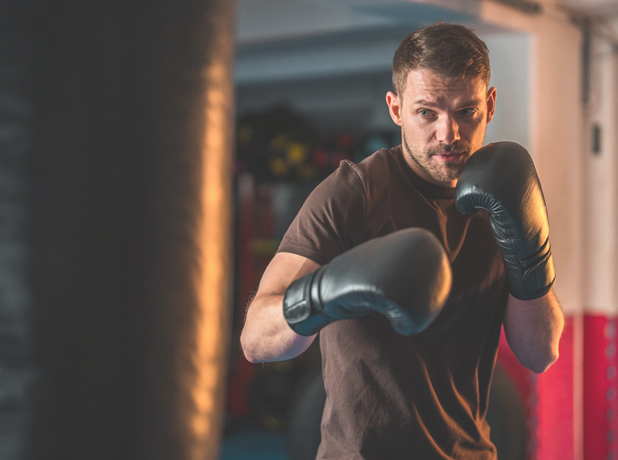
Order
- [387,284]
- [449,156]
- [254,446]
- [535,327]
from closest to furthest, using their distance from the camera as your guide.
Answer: [387,284], [449,156], [535,327], [254,446]

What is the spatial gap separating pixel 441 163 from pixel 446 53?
178mm

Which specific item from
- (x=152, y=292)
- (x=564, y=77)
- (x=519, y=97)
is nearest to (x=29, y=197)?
(x=152, y=292)

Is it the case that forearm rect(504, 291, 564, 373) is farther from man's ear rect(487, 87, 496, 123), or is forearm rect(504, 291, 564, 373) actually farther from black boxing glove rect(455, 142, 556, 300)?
man's ear rect(487, 87, 496, 123)

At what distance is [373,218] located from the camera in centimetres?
109

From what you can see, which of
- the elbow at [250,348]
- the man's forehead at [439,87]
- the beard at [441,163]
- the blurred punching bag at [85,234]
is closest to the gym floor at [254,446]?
the elbow at [250,348]

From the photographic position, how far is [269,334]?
0.97 m

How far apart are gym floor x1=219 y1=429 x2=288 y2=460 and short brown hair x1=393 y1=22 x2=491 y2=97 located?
10.6 feet

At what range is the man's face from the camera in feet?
3.34

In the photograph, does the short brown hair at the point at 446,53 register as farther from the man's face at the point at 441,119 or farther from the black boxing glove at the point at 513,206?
the black boxing glove at the point at 513,206

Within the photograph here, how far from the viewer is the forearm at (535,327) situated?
1208mm

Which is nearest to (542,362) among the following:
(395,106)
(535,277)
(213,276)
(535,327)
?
(535,327)

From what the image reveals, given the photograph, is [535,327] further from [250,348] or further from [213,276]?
[213,276]

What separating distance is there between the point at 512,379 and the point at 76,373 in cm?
235

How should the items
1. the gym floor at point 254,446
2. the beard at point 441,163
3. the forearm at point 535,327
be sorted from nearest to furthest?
the beard at point 441,163 → the forearm at point 535,327 → the gym floor at point 254,446
